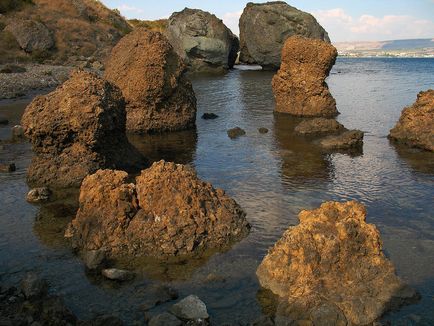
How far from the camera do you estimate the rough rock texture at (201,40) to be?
7119 cm

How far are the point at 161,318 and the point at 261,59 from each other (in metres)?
71.2

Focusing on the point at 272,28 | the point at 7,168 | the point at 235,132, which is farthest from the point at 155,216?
the point at 272,28

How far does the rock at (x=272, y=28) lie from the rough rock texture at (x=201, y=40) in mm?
6177

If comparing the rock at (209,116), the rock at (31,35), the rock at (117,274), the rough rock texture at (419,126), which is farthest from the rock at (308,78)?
the rock at (31,35)

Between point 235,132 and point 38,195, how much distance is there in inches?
510

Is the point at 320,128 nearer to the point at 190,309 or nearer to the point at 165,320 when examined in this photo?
the point at 190,309

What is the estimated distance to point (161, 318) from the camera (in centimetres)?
904

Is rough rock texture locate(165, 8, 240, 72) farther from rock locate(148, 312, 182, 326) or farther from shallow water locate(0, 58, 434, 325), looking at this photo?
rock locate(148, 312, 182, 326)

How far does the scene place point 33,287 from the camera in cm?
996

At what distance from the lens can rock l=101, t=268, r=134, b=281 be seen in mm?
10688

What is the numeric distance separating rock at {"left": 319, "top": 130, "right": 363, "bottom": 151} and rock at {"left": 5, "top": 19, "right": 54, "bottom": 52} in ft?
154

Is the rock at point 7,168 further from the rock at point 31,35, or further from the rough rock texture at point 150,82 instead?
the rock at point 31,35

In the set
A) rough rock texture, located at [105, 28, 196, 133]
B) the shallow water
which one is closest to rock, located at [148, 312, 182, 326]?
the shallow water

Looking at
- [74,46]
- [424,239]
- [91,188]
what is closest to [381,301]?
[424,239]
